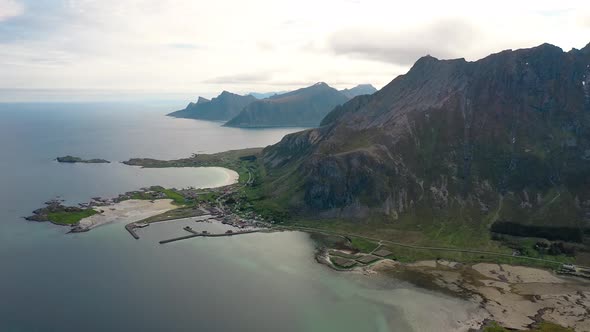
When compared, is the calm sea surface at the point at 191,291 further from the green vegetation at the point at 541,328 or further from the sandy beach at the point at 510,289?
the green vegetation at the point at 541,328

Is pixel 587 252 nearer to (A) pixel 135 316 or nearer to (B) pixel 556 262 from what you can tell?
(B) pixel 556 262

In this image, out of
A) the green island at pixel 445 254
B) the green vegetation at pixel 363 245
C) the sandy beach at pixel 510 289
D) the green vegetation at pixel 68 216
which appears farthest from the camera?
the green vegetation at pixel 68 216

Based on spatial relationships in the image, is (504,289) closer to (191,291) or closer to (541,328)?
(541,328)

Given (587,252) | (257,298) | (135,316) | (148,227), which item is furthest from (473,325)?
(148,227)

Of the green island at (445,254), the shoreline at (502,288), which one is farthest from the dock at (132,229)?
the shoreline at (502,288)

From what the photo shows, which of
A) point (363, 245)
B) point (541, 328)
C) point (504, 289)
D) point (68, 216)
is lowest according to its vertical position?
point (68, 216)

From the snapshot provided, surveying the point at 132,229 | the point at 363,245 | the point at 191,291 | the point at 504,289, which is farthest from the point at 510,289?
the point at 132,229
